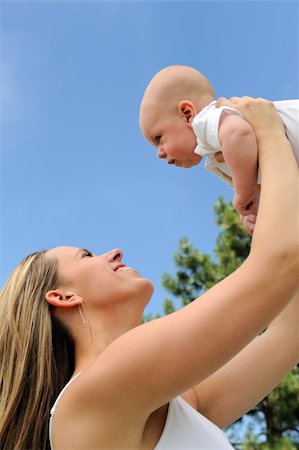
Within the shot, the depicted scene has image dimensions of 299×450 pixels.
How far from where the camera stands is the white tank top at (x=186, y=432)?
2.14m

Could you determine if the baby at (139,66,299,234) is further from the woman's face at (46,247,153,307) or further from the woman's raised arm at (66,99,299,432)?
the woman's face at (46,247,153,307)

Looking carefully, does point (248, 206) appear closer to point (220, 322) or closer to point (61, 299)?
point (220, 322)

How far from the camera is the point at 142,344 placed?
194cm

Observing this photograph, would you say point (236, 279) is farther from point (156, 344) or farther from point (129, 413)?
point (129, 413)

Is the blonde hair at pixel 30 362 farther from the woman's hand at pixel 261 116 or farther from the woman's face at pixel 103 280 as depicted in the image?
the woman's hand at pixel 261 116

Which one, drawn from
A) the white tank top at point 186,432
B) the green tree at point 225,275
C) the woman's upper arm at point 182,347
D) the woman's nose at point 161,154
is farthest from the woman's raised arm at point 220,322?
the green tree at point 225,275

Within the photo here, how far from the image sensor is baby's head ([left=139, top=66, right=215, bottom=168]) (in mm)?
2598

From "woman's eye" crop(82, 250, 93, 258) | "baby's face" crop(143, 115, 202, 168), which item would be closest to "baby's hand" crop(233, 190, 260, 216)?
"baby's face" crop(143, 115, 202, 168)

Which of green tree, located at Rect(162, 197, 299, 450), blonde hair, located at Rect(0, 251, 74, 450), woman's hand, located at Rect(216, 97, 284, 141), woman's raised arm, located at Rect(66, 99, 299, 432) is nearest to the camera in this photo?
woman's raised arm, located at Rect(66, 99, 299, 432)

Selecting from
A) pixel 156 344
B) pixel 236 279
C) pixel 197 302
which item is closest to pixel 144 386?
pixel 156 344

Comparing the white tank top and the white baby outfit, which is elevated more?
the white baby outfit

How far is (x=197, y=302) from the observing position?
75.3 inches

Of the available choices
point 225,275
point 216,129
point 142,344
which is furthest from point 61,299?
point 225,275

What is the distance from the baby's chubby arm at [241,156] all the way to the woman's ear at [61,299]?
26.9 inches
